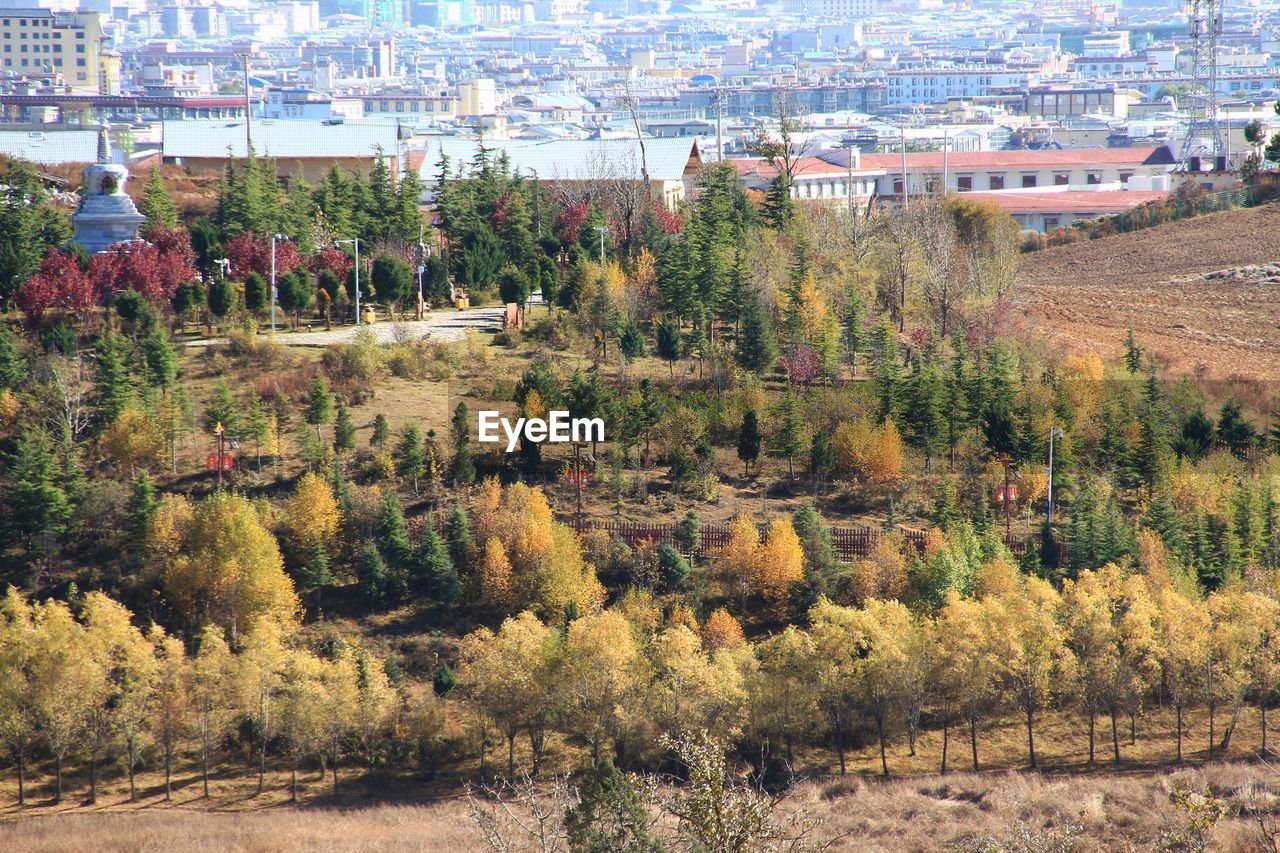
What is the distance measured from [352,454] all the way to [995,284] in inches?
638

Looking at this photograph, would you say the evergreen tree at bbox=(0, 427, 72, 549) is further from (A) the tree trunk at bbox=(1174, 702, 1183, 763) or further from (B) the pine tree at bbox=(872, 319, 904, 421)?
(A) the tree trunk at bbox=(1174, 702, 1183, 763)

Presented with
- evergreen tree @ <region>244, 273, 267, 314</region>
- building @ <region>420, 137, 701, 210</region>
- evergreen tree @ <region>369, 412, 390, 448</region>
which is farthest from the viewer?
building @ <region>420, 137, 701, 210</region>


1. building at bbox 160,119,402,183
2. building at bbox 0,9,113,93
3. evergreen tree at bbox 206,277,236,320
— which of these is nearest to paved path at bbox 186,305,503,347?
evergreen tree at bbox 206,277,236,320

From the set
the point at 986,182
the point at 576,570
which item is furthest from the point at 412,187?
the point at 986,182

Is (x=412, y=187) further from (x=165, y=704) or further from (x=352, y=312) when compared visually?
(x=165, y=704)

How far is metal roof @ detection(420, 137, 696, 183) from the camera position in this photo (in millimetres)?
50125

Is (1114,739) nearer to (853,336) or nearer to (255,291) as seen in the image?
(853,336)

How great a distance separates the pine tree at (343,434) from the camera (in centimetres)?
2834

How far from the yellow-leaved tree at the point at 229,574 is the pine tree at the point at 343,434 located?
8.96 ft

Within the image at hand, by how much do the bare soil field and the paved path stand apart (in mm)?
12202

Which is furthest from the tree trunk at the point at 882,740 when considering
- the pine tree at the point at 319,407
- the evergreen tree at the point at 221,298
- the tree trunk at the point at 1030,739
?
the evergreen tree at the point at 221,298

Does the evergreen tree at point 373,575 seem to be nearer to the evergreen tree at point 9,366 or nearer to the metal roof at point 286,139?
the evergreen tree at point 9,366

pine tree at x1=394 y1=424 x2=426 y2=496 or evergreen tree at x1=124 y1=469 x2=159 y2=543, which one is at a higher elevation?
pine tree at x1=394 y1=424 x2=426 y2=496

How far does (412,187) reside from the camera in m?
40.9
